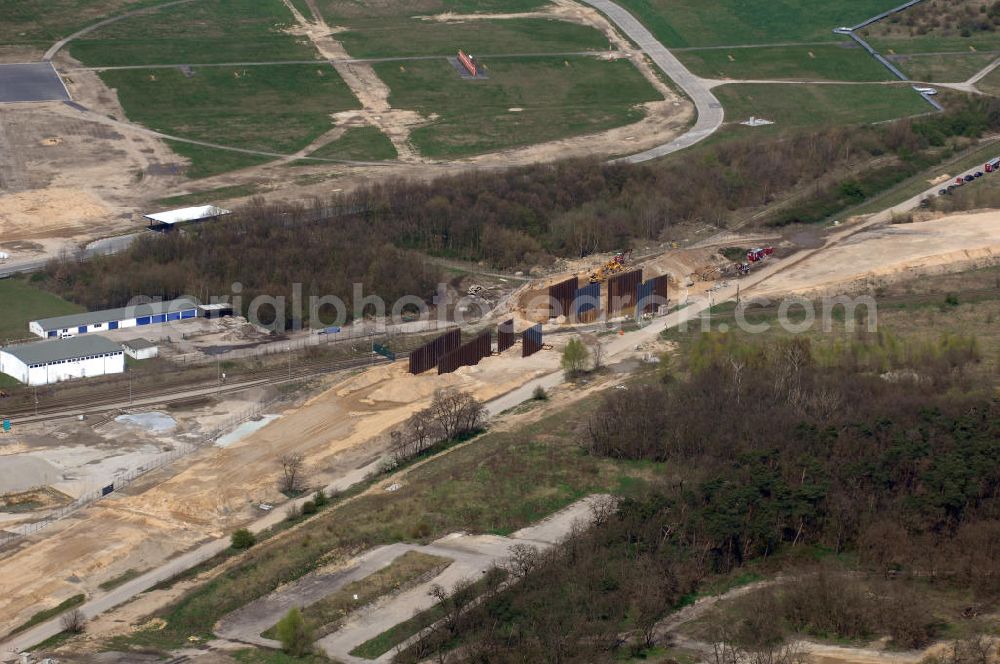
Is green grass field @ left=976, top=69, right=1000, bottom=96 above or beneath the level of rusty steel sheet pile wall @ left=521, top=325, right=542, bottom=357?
above

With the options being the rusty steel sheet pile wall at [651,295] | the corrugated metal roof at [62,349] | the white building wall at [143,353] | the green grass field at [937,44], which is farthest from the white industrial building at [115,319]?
the green grass field at [937,44]

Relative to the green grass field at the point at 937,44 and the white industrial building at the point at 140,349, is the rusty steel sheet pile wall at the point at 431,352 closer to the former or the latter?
the white industrial building at the point at 140,349

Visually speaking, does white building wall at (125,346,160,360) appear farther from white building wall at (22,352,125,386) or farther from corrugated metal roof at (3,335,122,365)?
white building wall at (22,352,125,386)

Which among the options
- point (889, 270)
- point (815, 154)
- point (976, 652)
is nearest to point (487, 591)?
point (976, 652)

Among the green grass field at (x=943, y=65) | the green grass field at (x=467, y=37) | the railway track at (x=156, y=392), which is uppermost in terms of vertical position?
the green grass field at (x=467, y=37)

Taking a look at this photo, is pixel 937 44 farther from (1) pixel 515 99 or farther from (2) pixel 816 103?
(1) pixel 515 99

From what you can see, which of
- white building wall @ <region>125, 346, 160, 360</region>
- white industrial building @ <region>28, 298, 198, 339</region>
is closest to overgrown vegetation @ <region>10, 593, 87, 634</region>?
white building wall @ <region>125, 346, 160, 360</region>
